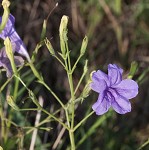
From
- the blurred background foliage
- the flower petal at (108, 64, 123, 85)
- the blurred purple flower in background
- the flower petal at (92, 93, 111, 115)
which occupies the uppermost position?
the blurred purple flower in background

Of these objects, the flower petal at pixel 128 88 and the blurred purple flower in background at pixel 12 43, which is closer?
the flower petal at pixel 128 88

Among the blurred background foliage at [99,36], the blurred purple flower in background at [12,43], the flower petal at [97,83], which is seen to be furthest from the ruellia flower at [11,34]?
the blurred background foliage at [99,36]

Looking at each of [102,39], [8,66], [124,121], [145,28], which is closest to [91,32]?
[102,39]

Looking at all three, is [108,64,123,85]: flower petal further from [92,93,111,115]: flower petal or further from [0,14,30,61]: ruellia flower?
[0,14,30,61]: ruellia flower

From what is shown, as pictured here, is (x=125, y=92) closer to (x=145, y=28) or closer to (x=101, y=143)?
(x=101, y=143)

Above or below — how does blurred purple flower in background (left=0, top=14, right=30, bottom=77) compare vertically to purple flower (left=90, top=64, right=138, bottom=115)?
above

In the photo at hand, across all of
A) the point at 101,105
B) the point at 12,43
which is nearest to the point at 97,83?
the point at 101,105

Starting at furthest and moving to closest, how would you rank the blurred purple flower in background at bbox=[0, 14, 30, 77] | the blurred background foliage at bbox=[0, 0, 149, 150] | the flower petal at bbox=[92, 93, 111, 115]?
the blurred background foliage at bbox=[0, 0, 149, 150] < the blurred purple flower in background at bbox=[0, 14, 30, 77] < the flower petal at bbox=[92, 93, 111, 115]

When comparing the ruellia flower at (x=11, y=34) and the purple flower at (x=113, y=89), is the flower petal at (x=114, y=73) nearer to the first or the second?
the purple flower at (x=113, y=89)

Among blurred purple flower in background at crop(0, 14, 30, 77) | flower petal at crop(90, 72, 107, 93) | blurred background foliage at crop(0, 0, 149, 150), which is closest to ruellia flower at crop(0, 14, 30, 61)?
blurred purple flower in background at crop(0, 14, 30, 77)
